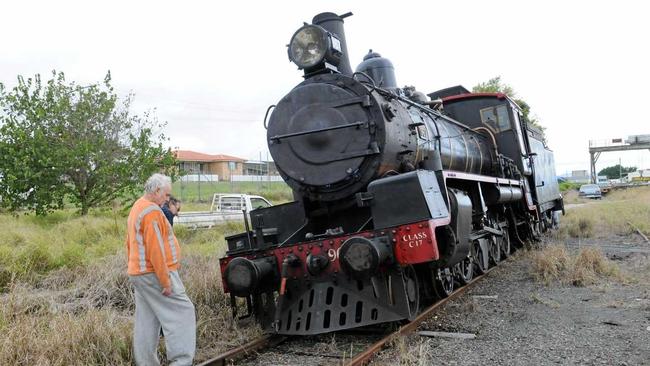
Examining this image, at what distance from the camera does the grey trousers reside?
4.25 meters

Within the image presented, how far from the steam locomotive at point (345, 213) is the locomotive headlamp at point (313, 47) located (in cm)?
1

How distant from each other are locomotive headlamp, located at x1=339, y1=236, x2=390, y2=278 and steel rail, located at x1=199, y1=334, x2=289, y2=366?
1.13m

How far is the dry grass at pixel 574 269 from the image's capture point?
793 centimetres

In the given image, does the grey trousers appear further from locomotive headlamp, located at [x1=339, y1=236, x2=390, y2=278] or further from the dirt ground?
the dirt ground

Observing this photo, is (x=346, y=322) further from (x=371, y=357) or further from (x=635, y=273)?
(x=635, y=273)

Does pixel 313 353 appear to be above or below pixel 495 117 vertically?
below

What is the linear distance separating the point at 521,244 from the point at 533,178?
1.53m

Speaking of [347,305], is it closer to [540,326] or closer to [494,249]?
[540,326]

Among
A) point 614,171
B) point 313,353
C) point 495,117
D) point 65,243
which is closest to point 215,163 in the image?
point 65,243

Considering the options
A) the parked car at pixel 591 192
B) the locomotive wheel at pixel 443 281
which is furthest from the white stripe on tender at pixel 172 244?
the parked car at pixel 591 192

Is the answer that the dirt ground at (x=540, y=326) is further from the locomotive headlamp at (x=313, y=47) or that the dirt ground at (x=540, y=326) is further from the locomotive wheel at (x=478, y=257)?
the locomotive headlamp at (x=313, y=47)

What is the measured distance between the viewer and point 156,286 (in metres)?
4.28

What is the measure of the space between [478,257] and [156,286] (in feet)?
17.7

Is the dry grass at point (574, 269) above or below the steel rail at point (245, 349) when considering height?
below
